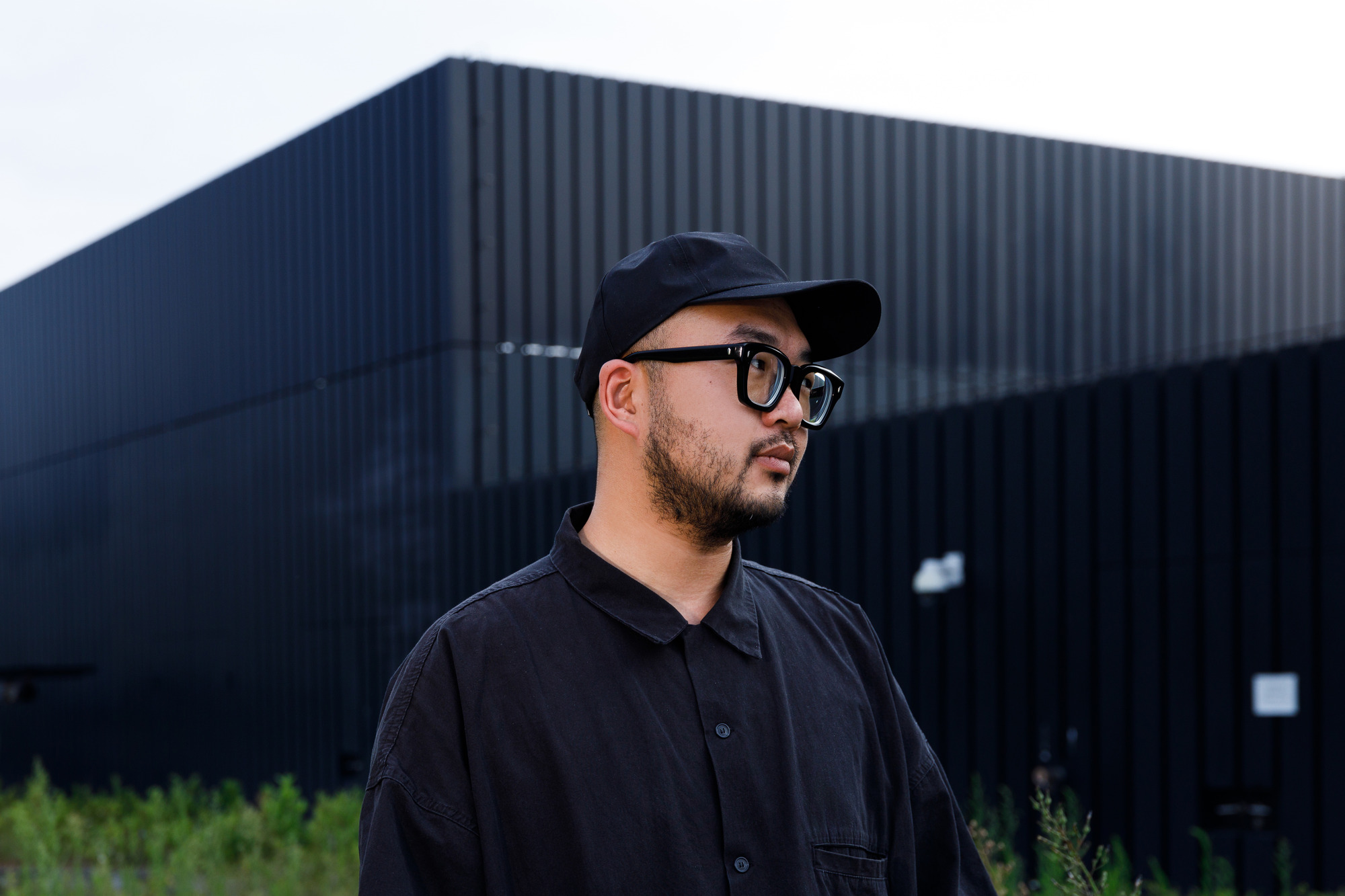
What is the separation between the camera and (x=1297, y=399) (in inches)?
344

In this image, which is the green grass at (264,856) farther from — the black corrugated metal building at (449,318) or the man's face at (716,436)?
the black corrugated metal building at (449,318)

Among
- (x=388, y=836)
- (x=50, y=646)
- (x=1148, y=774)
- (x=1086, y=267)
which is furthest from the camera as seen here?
(x=50, y=646)

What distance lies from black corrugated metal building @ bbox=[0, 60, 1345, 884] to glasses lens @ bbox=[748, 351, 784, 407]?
33.5ft

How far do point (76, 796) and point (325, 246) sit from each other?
868cm

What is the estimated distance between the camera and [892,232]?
61.4 feet

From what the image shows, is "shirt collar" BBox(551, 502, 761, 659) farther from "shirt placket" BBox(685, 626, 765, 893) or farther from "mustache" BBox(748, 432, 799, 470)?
"mustache" BBox(748, 432, 799, 470)

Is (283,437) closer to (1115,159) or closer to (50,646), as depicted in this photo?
(50,646)

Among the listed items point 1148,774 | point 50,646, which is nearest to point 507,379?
point 1148,774

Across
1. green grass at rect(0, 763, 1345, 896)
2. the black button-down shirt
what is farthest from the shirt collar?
green grass at rect(0, 763, 1345, 896)

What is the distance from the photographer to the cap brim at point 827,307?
7.43 feet

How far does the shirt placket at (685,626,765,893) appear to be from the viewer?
213cm

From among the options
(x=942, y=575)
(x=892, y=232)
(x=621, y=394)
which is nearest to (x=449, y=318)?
(x=892, y=232)

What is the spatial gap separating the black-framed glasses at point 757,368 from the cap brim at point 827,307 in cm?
6

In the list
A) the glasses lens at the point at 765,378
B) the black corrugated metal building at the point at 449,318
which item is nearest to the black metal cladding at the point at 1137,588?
the black corrugated metal building at the point at 449,318
